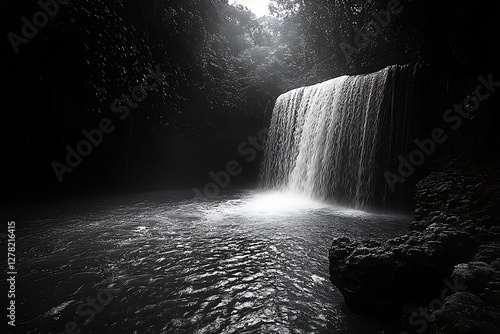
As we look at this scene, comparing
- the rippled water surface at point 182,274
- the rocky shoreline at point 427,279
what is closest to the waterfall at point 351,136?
the rippled water surface at point 182,274

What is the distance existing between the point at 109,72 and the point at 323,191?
10085 millimetres

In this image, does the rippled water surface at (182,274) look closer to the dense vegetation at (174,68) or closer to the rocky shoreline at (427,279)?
the rocky shoreline at (427,279)

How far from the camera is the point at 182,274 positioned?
3.65 m

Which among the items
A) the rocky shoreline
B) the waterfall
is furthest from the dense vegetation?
the rocky shoreline

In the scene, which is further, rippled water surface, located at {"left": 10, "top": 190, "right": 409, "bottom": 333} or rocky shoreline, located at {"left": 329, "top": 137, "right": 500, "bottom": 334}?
rippled water surface, located at {"left": 10, "top": 190, "right": 409, "bottom": 333}

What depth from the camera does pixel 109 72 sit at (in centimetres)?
1099

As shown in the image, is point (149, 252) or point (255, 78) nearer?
point (149, 252)

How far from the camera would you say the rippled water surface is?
8.59ft

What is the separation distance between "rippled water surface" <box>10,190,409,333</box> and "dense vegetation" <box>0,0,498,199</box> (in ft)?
15.2

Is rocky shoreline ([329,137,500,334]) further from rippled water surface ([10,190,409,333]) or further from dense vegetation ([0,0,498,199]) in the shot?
dense vegetation ([0,0,498,199])

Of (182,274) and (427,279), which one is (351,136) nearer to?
(427,279)

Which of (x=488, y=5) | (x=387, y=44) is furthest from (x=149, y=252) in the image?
(x=387, y=44)

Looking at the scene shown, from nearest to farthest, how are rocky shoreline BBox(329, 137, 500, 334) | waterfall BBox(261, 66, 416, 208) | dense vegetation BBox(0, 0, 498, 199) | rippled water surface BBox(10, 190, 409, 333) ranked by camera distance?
rocky shoreline BBox(329, 137, 500, 334) < rippled water surface BBox(10, 190, 409, 333) < dense vegetation BBox(0, 0, 498, 199) < waterfall BBox(261, 66, 416, 208)

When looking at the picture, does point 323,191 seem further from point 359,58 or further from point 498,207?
point 359,58
